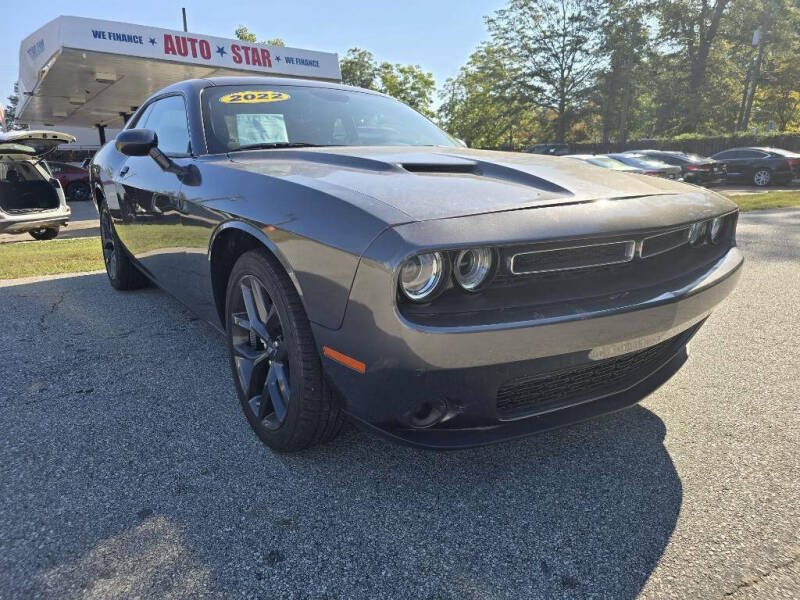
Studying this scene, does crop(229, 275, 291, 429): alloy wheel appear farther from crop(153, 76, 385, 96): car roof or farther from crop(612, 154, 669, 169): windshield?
crop(612, 154, 669, 169): windshield

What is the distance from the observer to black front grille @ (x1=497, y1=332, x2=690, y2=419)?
1642 mm

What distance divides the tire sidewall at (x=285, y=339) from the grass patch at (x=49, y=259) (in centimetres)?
434

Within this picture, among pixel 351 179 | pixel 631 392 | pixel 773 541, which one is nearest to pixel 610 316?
pixel 631 392

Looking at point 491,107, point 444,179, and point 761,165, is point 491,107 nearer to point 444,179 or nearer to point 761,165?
point 761,165

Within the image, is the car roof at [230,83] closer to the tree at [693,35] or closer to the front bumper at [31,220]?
the front bumper at [31,220]

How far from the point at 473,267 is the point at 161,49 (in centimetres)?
1469

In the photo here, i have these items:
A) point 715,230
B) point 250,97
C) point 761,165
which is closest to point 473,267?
point 715,230

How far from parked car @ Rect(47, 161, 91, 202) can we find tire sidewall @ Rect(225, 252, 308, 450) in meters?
18.2

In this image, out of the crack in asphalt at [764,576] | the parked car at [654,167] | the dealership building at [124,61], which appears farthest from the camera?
the parked car at [654,167]

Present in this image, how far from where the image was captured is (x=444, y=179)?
189 centimetres

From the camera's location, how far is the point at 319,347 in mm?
1684

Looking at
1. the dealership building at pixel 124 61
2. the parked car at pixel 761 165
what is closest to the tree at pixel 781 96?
the parked car at pixel 761 165

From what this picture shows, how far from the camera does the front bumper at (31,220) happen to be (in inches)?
320

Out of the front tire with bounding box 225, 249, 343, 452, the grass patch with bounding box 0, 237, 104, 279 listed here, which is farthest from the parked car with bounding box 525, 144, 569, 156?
the front tire with bounding box 225, 249, 343, 452
